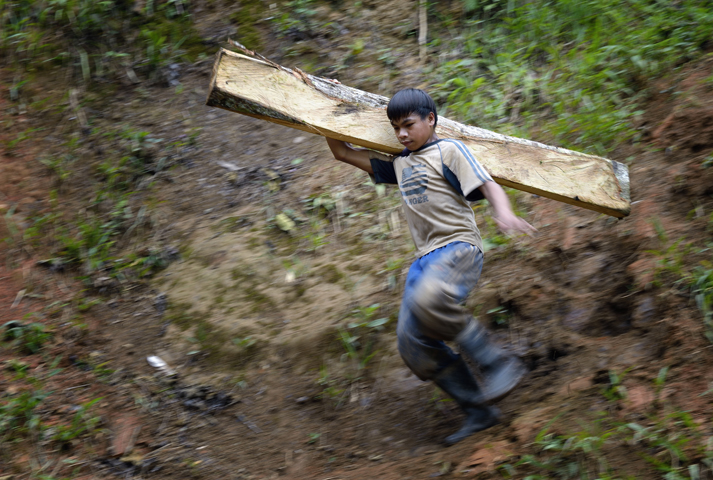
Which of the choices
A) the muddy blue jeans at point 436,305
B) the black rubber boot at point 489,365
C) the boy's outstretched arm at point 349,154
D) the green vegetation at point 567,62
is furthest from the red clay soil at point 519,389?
the boy's outstretched arm at point 349,154

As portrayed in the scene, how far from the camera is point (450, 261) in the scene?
2.84m

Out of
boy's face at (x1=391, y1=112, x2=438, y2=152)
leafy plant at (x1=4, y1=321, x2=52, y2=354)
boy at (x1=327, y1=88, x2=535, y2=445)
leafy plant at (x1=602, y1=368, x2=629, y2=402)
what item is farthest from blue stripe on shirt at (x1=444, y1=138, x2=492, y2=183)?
leafy plant at (x1=4, y1=321, x2=52, y2=354)

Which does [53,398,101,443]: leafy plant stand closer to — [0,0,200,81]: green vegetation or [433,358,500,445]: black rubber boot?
[433,358,500,445]: black rubber boot

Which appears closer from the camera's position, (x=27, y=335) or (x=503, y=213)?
(x=503, y=213)

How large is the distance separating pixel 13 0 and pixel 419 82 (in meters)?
4.60

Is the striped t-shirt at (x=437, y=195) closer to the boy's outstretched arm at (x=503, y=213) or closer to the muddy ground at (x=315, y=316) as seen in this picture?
the boy's outstretched arm at (x=503, y=213)

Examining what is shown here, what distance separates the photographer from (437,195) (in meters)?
2.93

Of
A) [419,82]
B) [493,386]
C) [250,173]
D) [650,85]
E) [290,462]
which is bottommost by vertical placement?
[290,462]

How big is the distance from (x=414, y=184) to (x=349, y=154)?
0.45 meters

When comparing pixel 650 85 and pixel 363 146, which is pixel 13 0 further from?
pixel 650 85

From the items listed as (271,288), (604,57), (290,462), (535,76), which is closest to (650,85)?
(604,57)

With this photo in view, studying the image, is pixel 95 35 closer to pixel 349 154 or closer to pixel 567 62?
pixel 349 154

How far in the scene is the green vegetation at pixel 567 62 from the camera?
4.52 meters

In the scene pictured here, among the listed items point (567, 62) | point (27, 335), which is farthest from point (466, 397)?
point (567, 62)
